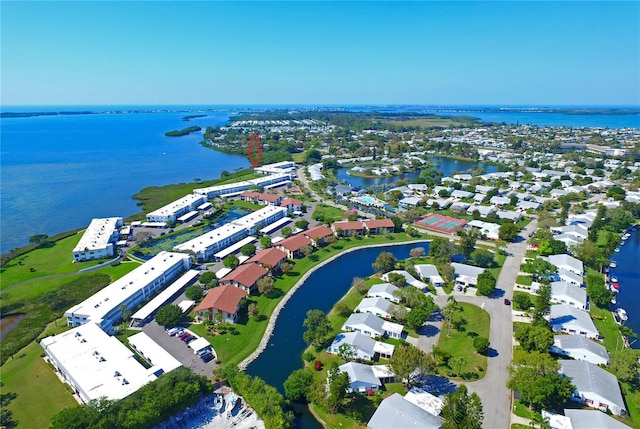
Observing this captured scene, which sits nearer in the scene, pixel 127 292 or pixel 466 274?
pixel 127 292

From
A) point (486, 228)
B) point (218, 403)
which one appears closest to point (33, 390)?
point (218, 403)

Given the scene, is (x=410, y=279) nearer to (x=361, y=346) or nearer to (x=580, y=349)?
(x=361, y=346)

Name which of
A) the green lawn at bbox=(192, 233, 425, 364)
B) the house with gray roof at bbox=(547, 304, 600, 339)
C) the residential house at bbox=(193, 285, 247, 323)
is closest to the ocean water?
the residential house at bbox=(193, 285, 247, 323)

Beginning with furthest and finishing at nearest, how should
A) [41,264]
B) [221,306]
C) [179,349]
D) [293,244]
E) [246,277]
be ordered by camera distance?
[293,244] < [41,264] < [246,277] < [221,306] < [179,349]

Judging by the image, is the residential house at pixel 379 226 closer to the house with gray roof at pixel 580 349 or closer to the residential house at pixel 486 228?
the residential house at pixel 486 228

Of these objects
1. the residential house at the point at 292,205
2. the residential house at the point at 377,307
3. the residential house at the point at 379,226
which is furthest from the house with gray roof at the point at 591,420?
the residential house at the point at 292,205

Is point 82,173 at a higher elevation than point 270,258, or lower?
lower

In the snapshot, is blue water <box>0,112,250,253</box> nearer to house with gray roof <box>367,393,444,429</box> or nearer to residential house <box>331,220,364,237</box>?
residential house <box>331,220,364,237</box>

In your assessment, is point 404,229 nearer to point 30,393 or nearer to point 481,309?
point 481,309
